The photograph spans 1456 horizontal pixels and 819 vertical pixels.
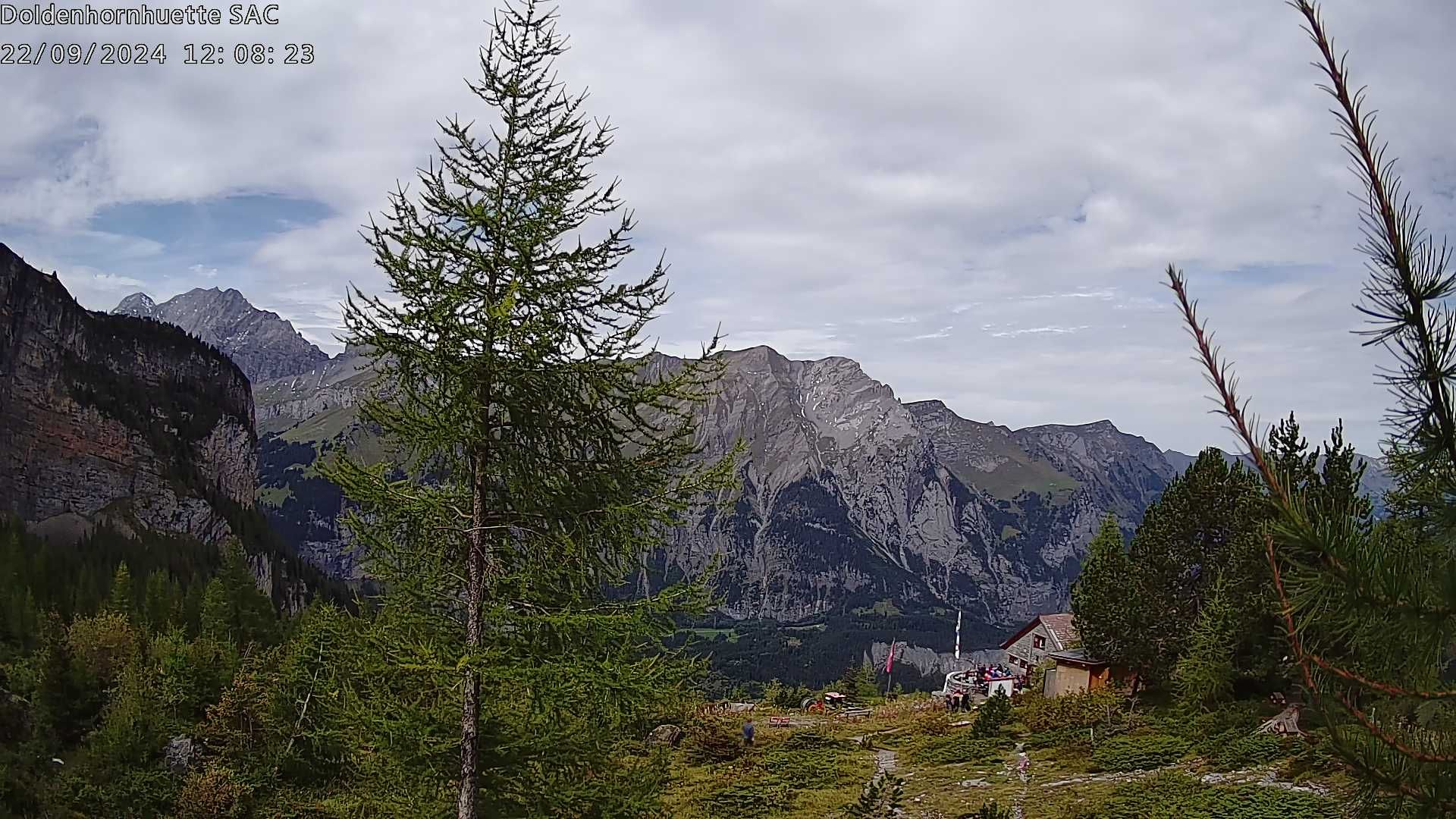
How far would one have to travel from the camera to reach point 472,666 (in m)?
9.10

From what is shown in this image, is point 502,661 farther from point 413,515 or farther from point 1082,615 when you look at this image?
point 1082,615

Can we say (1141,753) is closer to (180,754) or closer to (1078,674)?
(1078,674)

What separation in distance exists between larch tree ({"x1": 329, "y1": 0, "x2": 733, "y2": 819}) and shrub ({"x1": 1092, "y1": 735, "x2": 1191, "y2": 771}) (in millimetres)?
17655

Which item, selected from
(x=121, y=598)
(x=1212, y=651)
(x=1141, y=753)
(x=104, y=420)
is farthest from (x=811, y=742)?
(x=104, y=420)

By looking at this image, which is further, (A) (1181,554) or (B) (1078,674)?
(B) (1078,674)

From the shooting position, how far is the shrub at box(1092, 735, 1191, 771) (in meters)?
22.5

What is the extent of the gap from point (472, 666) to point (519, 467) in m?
2.28

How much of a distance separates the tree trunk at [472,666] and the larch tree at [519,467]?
2 cm

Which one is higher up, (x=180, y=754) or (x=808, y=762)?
(x=180, y=754)

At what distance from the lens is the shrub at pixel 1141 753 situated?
22547 millimetres

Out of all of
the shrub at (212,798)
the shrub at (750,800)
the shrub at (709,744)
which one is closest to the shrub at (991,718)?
the shrub at (709,744)

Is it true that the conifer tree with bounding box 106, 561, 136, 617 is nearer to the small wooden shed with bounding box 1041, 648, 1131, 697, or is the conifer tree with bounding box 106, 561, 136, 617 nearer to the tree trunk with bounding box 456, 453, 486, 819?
the small wooden shed with bounding box 1041, 648, 1131, 697

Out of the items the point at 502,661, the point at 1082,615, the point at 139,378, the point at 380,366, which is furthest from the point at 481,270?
the point at 139,378

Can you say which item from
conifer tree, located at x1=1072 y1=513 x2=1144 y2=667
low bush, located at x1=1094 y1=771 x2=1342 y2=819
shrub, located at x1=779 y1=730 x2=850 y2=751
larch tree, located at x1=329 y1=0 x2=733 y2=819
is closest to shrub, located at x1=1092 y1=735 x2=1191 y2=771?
low bush, located at x1=1094 y1=771 x2=1342 y2=819
